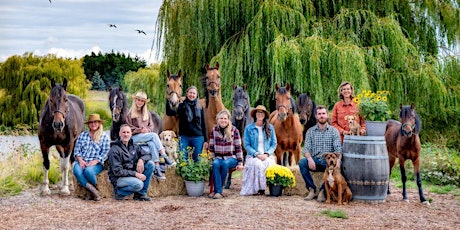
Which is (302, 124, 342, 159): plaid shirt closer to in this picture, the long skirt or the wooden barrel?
the wooden barrel

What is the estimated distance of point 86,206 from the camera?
7.36m

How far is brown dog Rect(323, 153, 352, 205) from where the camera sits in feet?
24.3

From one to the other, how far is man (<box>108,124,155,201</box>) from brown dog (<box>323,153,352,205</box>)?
2.59m

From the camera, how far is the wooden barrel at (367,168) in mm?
7539

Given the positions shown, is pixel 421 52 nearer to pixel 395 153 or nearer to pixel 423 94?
pixel 423 94

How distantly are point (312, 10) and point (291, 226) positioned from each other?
9719 mm

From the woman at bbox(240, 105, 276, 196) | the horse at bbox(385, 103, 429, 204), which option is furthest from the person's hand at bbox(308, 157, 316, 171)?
the horse at bbox(385, 103, 429, 204)

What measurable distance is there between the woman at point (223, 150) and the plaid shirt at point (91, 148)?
163 cm

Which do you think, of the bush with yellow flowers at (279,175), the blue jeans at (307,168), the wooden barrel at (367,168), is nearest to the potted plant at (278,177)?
the bush with yellow flowers at (279,175)

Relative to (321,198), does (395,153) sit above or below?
above

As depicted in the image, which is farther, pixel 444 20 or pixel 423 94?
pixel 444 20

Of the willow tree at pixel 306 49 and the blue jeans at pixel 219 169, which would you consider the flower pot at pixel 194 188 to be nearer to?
the blue jeans at pixel 219 169

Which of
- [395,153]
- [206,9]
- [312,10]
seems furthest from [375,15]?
[395,153]

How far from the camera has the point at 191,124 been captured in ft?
28.1
